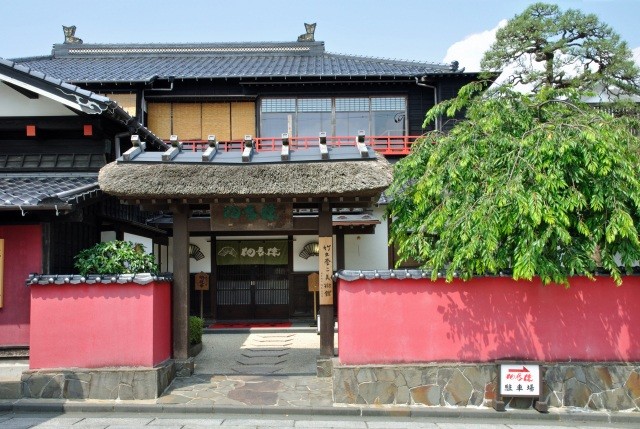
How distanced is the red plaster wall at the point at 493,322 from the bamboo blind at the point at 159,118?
15.4 metres

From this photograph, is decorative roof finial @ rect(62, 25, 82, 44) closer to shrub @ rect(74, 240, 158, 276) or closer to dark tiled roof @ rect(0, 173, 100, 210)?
dark tiled roof @ rect(0, 173, 100, 210)

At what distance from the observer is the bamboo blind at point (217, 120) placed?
22.5 m

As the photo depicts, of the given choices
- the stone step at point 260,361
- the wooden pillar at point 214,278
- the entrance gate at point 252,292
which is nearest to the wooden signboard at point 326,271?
the stone step at point 260,361

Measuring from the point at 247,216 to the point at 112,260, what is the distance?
8.61 ft

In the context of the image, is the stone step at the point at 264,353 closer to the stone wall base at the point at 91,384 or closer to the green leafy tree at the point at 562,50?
the stone wall base at the point at 91,384

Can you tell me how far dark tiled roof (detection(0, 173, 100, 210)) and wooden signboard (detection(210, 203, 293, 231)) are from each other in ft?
8.23

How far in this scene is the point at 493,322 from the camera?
951 centimetres

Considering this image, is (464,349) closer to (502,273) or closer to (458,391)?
(458,391)

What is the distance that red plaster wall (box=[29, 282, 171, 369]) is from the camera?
31.4 ft

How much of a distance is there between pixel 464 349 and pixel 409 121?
14.3 m

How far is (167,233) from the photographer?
717 inches

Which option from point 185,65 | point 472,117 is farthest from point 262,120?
point 472,117

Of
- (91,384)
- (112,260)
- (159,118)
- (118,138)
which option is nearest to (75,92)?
(118,138)

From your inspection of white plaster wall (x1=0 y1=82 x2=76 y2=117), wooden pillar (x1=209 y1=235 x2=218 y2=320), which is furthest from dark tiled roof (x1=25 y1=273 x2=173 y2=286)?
wooden pillar (x1=209 y1=235 x2=218 y2=320)
